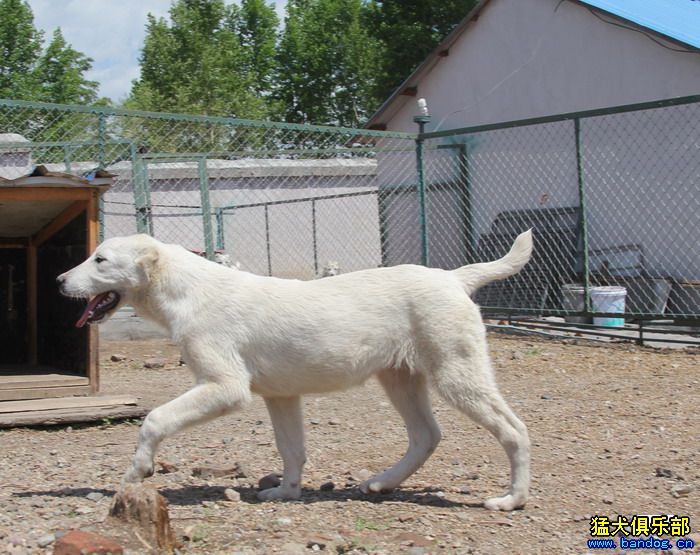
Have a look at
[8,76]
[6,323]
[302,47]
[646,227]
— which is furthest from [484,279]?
[302,47]

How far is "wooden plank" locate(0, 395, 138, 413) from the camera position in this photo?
6.23 metres

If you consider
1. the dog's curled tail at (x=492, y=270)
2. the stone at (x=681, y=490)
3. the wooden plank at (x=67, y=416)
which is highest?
the dog's curled tail at (x=492, y=270)

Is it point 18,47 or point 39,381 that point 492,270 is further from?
point 18,47

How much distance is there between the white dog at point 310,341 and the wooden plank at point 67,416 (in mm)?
1722

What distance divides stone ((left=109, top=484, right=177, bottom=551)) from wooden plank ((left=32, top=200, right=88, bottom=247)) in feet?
11.9

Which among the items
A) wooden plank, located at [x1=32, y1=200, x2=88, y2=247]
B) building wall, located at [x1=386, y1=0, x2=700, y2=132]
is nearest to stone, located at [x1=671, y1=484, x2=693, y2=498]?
wooden plank, located at [x1=32, y1=200, x2=88, y2=247]

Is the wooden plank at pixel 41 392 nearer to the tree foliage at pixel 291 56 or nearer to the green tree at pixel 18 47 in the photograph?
the tree foliage at pixel 291 56

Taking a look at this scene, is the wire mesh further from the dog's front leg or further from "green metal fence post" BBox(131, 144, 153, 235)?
the dog's front leg

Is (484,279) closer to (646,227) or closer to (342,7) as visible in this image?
(646,227)

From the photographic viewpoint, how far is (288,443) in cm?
459

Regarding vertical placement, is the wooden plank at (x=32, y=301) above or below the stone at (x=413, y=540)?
above

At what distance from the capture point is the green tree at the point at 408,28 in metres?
28.5

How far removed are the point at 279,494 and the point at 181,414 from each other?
2.16 ft

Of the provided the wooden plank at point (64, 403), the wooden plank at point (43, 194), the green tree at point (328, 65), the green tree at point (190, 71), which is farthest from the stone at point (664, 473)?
the green tree at point (328, 65)
